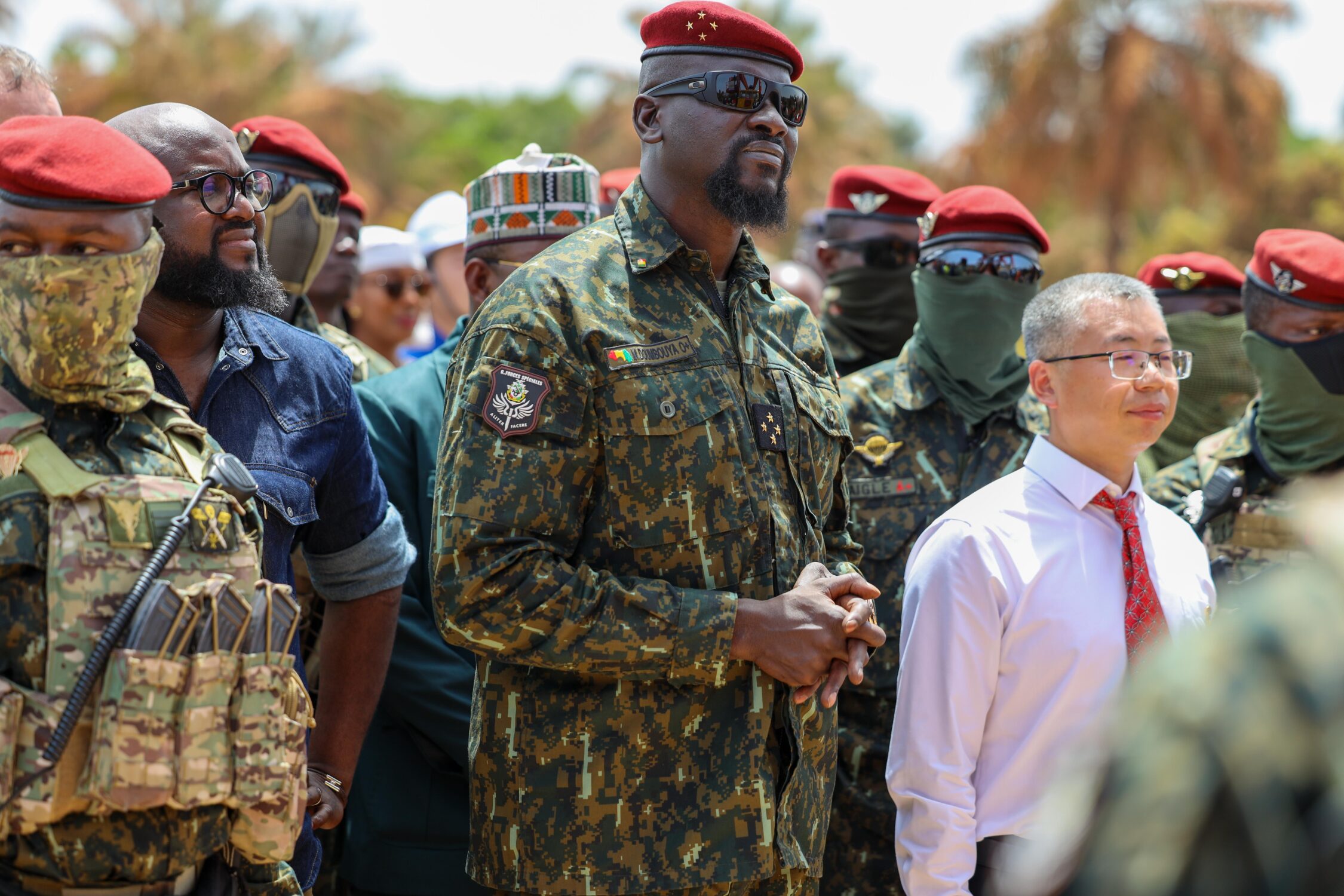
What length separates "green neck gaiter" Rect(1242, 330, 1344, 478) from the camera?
4496 mm

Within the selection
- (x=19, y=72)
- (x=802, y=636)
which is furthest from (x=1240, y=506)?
(x=19, y=72)

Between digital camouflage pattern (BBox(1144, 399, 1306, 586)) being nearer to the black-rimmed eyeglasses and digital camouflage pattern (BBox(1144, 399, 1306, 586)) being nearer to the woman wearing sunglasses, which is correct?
the black-rimmed eyeglasses

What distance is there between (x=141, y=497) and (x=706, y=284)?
1.43 m

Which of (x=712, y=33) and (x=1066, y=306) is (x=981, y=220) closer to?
(x=1066, y=306)

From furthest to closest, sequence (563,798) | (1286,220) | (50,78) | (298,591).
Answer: (1286,220)
(50,78)
(298,591)
(563,798)

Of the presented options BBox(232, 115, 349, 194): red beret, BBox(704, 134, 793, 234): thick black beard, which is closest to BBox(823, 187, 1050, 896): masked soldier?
BBox(704, 134, 793, 234): thick black beard

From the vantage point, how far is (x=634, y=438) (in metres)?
2.88

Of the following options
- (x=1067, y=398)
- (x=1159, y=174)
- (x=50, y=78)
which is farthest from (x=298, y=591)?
(x=1159, y=174)

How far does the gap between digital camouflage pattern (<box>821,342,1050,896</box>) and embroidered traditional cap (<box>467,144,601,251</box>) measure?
3.39ft

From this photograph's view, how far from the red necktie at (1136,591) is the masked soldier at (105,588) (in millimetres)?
1908

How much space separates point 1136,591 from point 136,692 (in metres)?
2.23

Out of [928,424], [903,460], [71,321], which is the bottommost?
[903,460]

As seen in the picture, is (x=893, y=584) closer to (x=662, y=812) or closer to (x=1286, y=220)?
(x=662, y=812)

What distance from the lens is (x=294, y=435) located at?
2893 millimetres
